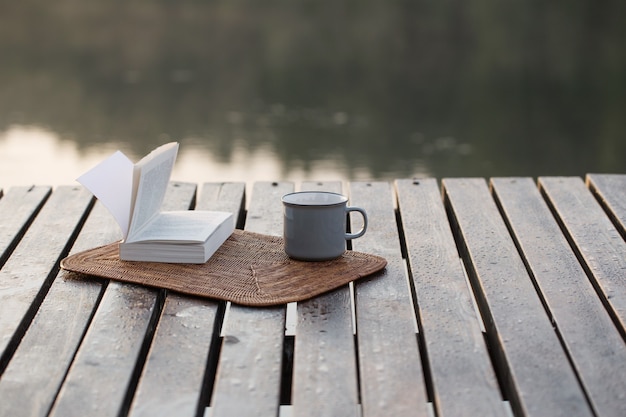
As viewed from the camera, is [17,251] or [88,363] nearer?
[88,363]

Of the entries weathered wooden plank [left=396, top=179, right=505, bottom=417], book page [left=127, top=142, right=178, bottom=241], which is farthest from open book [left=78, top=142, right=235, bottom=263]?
weathered wooden plank [left=396, top=179, right=505, bottom=417]

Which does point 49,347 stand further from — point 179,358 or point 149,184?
point 149,184

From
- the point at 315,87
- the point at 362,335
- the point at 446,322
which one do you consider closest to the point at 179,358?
the point at 362,335

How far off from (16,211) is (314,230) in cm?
72

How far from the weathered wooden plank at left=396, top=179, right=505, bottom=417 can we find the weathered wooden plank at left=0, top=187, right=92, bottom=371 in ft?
1.81

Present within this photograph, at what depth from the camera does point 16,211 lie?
1802mm

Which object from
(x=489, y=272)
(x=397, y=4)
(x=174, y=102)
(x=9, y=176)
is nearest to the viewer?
(x=489, y=272)

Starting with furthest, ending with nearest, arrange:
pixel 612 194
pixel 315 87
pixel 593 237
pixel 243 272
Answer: pixel 315 87, pixel 612 194, pixel 593 237, pixel 243 272

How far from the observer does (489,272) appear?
4.65 feet

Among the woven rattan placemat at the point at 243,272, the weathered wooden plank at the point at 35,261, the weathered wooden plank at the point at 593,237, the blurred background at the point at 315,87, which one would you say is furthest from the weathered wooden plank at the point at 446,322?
the blurred background at the point at 315,87

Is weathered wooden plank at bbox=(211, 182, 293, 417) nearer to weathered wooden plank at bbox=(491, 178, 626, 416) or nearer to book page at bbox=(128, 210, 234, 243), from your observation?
book page at bbox=(128, 210, 234, 243)

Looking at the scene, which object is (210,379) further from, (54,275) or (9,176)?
(9,176)

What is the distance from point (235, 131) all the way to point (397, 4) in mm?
7587

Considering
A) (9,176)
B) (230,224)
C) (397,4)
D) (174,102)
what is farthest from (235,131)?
(397,4)
